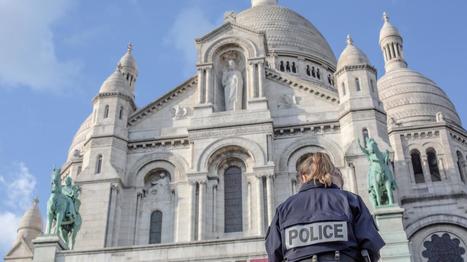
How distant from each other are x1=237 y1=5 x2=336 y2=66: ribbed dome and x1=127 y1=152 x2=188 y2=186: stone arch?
1984 centimetres

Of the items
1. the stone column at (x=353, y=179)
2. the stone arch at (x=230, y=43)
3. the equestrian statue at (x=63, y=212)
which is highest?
the stone arch at (x=230, y=43)

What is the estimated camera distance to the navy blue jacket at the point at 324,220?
507 centimetres

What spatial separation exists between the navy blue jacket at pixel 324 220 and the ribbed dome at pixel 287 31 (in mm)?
38623

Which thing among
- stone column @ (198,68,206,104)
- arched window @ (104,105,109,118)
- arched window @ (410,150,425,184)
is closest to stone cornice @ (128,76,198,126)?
stone column @ (198,68,206,104)

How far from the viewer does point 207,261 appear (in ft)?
59.0

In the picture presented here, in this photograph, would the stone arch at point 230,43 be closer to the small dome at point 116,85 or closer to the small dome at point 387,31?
the small dome at point 116,85

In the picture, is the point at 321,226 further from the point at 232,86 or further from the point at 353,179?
the point at 232,86

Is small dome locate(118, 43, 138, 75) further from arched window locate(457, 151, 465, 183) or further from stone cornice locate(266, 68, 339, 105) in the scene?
arched window locate(457, 151, 465, 183)

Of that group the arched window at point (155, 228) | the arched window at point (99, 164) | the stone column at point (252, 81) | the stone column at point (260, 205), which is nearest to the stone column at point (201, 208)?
the arched window at point (155, 228)

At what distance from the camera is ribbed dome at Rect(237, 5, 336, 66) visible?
45.6 metres

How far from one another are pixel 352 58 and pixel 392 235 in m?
10.6

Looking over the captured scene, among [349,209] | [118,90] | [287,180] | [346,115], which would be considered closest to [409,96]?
[346,115]

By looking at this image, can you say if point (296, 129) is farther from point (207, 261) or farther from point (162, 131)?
point (207, 261)

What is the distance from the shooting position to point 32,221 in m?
37.1
